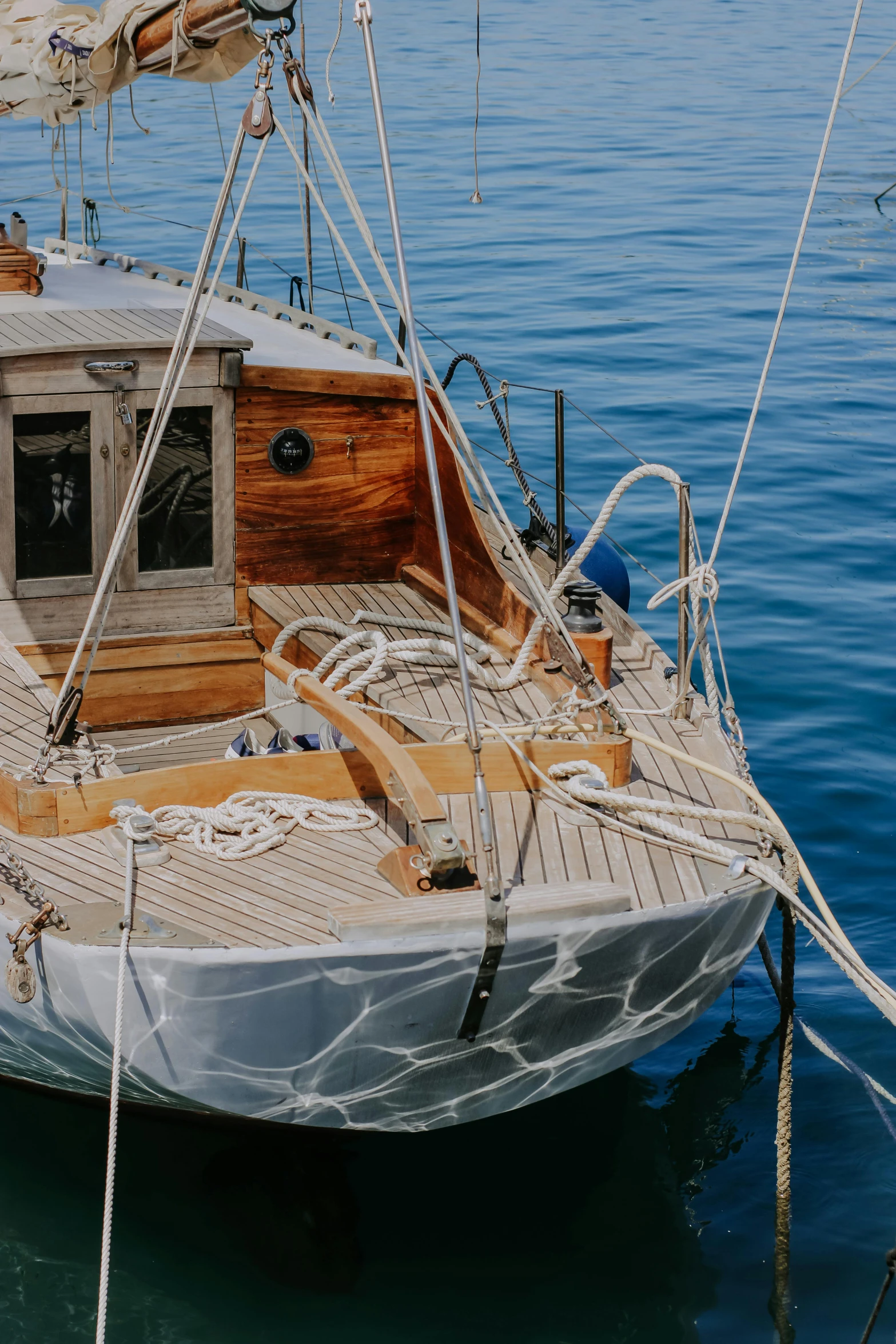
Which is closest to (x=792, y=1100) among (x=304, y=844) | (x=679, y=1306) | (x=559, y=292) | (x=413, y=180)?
(x=679, y=1306)

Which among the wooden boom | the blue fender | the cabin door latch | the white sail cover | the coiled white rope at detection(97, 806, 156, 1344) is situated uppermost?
the white sail cover

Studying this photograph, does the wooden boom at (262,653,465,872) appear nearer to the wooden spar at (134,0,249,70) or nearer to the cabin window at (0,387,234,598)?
the cabin window at (0,387,234,598)

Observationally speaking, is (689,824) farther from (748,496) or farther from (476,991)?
(748,496)

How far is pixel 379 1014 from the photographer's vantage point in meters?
4.36

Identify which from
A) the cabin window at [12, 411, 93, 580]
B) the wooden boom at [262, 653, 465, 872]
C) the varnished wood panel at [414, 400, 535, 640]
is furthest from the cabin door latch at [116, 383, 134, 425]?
the wooden boom at [262, 653, 465, 872]

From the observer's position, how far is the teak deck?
15.1ft

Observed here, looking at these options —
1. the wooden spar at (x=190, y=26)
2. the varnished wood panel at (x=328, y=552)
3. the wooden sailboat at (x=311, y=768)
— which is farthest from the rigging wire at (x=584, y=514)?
the wooden spar at (x=190, y=26)

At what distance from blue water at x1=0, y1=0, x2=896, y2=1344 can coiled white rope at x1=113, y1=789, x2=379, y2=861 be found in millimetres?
1172

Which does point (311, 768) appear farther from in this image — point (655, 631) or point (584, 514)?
point (655, 631)

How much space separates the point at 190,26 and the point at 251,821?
291 centimetres

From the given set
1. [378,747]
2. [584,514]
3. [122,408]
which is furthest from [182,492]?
[378,747]

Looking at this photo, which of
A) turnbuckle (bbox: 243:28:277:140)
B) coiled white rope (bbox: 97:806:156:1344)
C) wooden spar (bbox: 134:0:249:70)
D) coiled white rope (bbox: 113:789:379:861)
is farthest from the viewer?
wooden spar (bbox: 134:0:249:70)

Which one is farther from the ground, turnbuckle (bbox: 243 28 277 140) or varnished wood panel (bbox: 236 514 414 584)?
turnbuckle (bbox: 243 28 277 140)

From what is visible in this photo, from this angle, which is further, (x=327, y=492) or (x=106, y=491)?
(x=327, y=492)
